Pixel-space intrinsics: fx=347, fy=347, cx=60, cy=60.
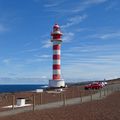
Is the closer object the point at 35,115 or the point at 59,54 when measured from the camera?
the point at 35,115

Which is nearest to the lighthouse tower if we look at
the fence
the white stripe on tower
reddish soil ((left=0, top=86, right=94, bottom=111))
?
the white stripe on tower

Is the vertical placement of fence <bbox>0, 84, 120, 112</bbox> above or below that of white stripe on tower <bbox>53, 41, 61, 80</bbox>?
below

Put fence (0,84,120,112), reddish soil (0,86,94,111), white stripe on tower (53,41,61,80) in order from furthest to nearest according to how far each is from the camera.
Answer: white stripe on tower (53,41,61,80)
reddish soil (0,86,94,111)
fence (0,84,120,112)

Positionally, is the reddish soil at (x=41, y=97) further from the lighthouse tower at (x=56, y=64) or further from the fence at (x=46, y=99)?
the lighthouse tower at (x=56, y=64)

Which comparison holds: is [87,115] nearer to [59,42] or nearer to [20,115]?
[20,115]

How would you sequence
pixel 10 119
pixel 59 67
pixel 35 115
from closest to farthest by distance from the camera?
pixel 10 119 < pixel 35 115 < pixel 59 67

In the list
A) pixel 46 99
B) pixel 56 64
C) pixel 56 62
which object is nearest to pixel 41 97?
pixel 46 99

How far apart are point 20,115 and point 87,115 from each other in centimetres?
429

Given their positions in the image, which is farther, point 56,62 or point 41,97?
point 56,62

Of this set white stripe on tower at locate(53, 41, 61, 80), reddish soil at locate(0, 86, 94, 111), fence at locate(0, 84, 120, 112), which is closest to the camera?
fence at locate(0, 84, 120, 112)

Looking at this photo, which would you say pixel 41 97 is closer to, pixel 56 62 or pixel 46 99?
pixel 46 99

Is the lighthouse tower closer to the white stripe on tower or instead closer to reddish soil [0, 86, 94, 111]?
the white stripe on tower

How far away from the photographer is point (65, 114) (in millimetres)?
22625

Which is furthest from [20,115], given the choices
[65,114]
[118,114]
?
[118,114]
